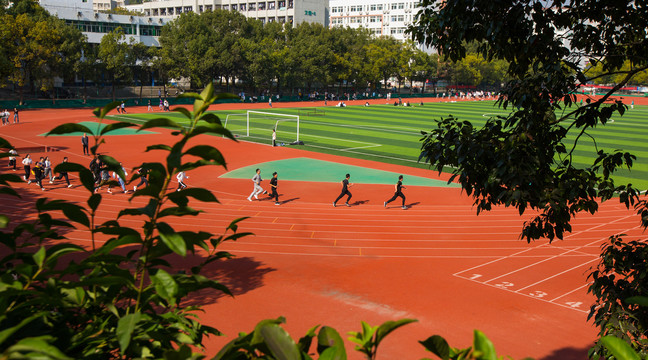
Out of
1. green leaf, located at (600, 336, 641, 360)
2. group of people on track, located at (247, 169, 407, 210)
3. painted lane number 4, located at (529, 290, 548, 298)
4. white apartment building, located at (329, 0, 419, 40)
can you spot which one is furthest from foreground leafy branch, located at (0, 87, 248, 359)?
white apartment building, located at (329, 0, 419, 40)

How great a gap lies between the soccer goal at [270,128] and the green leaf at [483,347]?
36.5 meters

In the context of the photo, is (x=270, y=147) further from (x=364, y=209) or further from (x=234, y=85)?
(x=234, y=85)

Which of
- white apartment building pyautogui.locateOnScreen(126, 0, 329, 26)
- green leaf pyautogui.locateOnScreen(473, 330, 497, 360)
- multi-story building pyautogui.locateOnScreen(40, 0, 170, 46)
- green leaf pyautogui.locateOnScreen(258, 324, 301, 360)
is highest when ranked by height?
white apartment building pyautogui.locateOnScreen(126, 0, 329, 26)

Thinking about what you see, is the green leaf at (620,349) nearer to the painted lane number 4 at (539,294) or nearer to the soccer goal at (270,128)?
the painted lane number 4 at (539,294)

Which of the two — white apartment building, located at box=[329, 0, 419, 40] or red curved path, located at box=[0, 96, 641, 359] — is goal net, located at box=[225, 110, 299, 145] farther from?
white apartment building, located at box=[329, 0, 419, 40]

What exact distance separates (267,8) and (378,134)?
80.8 meters

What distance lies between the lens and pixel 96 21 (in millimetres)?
84938

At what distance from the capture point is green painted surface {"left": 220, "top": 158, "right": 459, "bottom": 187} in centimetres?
2922

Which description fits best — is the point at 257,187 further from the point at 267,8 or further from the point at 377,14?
the point at 377,14

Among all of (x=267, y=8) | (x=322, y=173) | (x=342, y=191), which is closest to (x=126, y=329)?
(x=342, y=191)

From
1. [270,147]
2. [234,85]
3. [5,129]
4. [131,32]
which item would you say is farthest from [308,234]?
[131,32]

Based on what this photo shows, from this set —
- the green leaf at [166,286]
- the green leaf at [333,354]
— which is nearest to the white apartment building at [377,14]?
the green leaf at [166,286]

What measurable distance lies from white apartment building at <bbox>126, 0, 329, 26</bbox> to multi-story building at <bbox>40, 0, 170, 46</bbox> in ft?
71.0

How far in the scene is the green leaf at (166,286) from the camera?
109 inches
